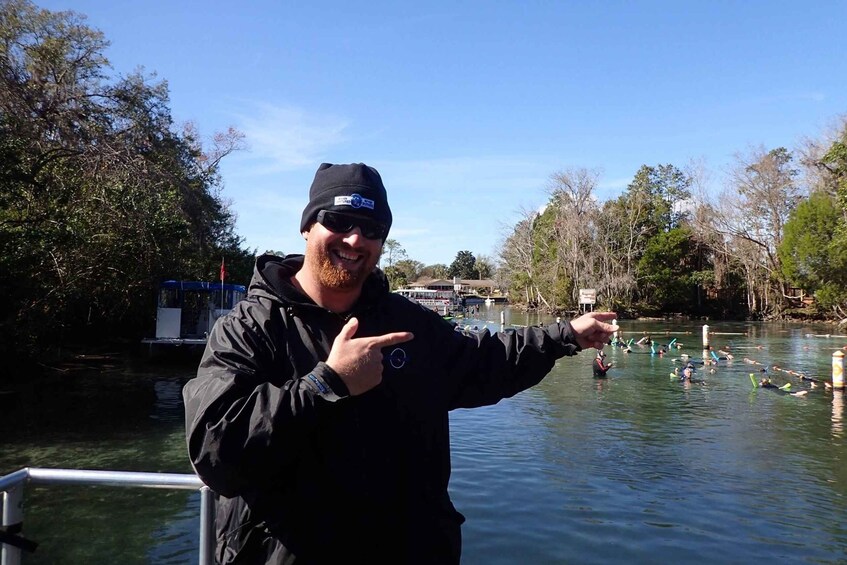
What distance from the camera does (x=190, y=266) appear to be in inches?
977

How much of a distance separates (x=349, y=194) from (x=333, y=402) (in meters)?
0.73

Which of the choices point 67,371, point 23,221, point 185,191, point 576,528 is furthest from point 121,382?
point 576,528

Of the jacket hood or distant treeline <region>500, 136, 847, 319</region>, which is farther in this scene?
distant treeline <region>500, 136, 847, 319</region>

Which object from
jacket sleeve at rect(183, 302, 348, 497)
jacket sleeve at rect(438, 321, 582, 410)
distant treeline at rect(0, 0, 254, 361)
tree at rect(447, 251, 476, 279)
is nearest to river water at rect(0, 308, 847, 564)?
distant treeline at rect(0, 0, 254, 361)

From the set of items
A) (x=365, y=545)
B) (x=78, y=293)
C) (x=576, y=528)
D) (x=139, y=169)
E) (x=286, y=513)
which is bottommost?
(x=576, y=528)

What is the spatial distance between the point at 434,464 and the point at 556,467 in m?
9.29

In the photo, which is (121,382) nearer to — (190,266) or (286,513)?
(190,266)

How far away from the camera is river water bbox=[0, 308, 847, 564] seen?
7.36m

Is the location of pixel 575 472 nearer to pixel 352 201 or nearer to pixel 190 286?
pixel 352 201

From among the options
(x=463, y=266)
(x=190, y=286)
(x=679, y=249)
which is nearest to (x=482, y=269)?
(x=463, y=266)

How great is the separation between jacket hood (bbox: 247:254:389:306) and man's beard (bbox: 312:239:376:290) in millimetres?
74

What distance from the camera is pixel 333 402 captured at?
1.59m

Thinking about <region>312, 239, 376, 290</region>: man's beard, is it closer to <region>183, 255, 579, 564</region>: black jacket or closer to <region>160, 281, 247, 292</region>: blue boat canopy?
<region>183, 255, 579, 564</region>: black jacket

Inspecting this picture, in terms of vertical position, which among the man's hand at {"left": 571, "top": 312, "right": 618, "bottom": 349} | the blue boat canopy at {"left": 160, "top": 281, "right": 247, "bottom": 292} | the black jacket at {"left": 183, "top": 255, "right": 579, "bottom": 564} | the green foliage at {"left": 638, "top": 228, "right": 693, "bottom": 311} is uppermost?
the green foliage at {"left": 638, "top": 228, "right": 693, "bottom": 311}
